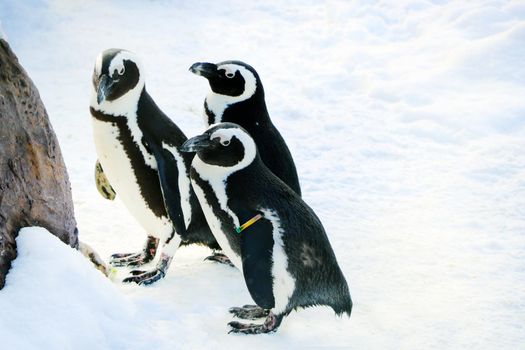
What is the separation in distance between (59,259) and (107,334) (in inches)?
11.0

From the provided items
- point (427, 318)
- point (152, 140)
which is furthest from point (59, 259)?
point (427, 318)

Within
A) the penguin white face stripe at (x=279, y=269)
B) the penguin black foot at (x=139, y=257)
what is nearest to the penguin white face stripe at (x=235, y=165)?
the penguin white face stripe at (x=279, y=269)

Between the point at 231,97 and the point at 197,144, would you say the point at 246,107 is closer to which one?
the point at 231,97

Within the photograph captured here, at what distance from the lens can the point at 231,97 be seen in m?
3.12

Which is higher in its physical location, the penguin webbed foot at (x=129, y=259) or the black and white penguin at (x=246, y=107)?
the black and white penguin at (x=246, y=107)

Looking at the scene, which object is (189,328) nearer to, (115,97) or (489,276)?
(115,97)

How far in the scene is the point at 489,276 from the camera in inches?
128

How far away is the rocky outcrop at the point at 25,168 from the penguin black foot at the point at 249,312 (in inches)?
25.2

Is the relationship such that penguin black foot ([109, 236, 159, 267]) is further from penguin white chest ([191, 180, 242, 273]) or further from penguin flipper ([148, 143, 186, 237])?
penguin white chest ([191, 180, 242, 273])

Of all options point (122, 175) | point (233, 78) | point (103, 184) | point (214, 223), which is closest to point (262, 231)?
point (214, 223)

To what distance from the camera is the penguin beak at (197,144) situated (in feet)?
8.33

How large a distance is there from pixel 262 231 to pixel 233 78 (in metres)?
0.88

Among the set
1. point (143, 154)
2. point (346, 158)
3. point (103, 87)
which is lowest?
point (346, 158)

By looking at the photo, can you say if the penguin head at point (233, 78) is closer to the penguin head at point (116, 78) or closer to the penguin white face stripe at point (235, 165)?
the penguin head at point (116, 78)
